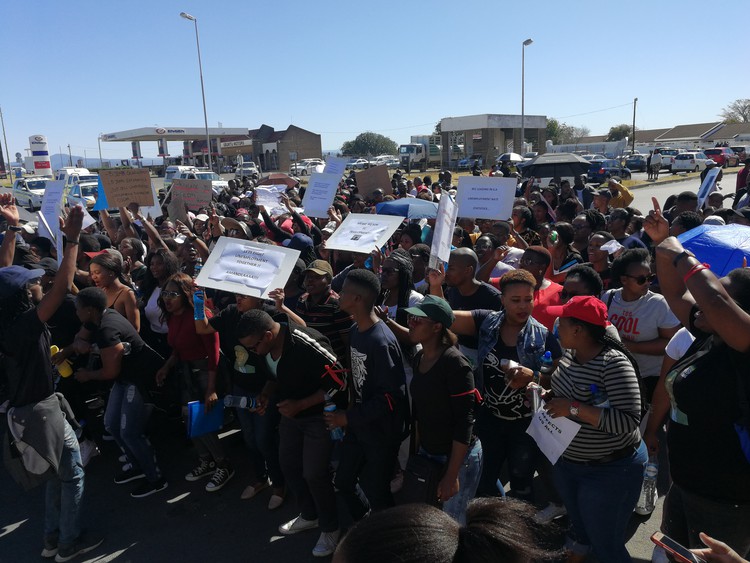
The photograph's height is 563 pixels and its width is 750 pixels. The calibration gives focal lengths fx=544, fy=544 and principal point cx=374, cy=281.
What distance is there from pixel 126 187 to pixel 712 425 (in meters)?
8.39

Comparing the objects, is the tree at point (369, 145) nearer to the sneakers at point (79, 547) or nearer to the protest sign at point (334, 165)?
the protest sign at point (334, 165)

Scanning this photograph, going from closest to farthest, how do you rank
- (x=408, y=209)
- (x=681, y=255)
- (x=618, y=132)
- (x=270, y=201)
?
(x=681, y=255), (x=408, y=209), (x=270, y=201), (x=618, y=132)

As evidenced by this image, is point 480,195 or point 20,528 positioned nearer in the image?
point 20,528

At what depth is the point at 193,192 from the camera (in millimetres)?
10320

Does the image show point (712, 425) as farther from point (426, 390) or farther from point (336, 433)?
point (336, 433)

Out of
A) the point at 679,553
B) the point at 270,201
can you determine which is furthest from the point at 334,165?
the point at 679,553

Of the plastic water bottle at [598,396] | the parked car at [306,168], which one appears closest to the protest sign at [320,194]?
the plastic water bottle at [598,396]

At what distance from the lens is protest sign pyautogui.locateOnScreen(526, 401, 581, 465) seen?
8.35 ft

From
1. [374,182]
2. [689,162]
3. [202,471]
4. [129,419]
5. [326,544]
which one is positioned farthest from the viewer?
[689,162]

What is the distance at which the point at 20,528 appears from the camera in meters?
4.08

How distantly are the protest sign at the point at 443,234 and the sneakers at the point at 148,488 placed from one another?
2856 mm

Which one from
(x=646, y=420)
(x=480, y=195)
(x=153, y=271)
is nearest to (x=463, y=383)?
(x=646, y=420)

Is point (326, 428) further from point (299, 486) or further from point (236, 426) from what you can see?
point (236, 426)

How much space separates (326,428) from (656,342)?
89.3 inches
